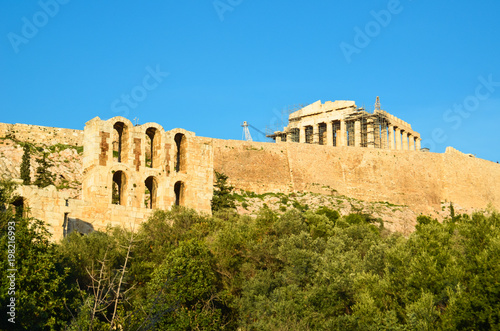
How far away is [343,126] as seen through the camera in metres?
69.5

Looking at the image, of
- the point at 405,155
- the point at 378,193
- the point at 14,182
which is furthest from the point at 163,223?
the point at 405,155

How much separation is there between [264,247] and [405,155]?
136ft

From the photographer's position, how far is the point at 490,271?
2323 cm

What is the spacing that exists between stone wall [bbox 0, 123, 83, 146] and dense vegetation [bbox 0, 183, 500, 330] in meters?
29.1

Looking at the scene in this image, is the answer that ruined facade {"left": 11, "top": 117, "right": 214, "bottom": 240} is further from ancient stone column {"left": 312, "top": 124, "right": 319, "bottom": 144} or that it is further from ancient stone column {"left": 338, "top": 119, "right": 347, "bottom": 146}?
ancient stone column {"left": 312, "top": 124, "right": 319, "bottom": 144}

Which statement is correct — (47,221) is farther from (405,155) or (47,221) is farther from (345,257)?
(405,155)

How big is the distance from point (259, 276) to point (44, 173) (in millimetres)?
24667

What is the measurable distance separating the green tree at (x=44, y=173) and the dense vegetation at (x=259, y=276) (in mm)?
15448

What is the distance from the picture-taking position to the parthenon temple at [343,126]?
69.7m

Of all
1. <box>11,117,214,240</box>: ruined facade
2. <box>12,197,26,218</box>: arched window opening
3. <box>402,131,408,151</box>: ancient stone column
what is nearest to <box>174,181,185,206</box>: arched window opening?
<box>11,117,214,240</box>: ruined facade

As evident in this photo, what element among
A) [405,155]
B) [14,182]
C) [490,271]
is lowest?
[490,271]

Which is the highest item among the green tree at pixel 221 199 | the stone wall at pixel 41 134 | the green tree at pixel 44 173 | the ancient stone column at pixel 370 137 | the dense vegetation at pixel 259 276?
the ancient stone column at pixel 370 137

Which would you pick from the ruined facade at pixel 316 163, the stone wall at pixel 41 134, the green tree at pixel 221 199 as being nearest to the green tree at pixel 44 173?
the ruined facade at pixel 316 163

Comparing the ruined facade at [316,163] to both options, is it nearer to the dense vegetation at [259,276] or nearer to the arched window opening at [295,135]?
the arched window opening at [295,135]
